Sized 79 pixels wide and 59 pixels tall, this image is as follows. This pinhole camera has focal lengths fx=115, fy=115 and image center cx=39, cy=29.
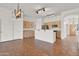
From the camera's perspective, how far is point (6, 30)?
7.58 m

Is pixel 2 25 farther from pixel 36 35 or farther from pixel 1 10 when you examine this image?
pixel 36 35

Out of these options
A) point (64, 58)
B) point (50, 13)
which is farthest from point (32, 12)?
point (64, 58)

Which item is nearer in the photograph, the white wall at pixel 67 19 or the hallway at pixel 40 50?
the hallway at pixel 40 50

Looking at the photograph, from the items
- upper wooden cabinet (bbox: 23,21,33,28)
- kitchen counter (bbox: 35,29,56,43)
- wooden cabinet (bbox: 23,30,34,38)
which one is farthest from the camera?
upper wooden cabinet (bbox: 23,21,33,28)

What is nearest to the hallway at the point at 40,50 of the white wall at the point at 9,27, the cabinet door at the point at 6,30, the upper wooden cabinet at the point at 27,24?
the cabinet door at the point at 6,30

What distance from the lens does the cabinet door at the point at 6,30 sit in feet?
24.0

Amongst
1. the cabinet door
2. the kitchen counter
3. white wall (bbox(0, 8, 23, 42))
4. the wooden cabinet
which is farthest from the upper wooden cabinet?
the cabinet door

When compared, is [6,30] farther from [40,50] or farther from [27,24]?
[40,50]

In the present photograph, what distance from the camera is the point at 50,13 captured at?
7.23 meters

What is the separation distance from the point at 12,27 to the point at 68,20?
3.86m

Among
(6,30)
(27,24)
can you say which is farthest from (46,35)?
(6,30)

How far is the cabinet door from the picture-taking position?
7.33 m

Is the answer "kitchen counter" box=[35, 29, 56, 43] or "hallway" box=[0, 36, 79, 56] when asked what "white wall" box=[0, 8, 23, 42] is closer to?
"kitchen counter" box=[35, 29, 56, 43]

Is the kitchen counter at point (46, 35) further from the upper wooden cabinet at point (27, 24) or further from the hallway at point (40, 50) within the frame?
the hallway at point (40, 50)
